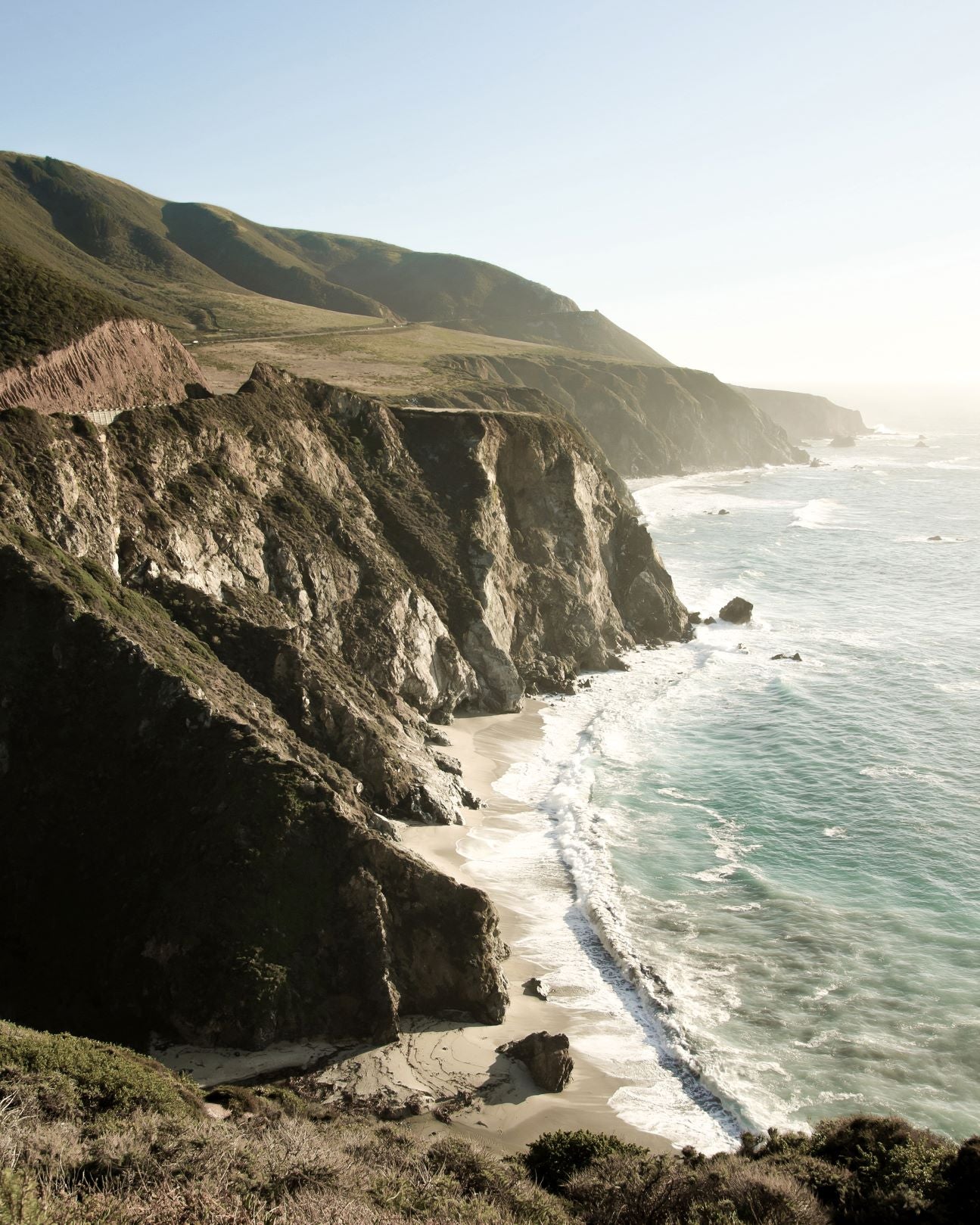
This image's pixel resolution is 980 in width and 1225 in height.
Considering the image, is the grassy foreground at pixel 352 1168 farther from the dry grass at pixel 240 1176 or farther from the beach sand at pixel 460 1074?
the beach sand at pixel 460 1074

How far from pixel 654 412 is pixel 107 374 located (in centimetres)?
→ 12333

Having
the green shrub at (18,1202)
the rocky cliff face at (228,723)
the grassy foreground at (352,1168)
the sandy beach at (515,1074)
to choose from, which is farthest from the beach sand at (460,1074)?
the green shrub at (18,1202)

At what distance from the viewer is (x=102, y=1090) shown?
17.1 m

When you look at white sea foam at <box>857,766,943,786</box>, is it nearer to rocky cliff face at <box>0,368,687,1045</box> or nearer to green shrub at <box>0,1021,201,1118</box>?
rocky cliff face at <box>0,368,687,1045</box>

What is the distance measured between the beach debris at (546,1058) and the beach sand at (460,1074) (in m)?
0.18

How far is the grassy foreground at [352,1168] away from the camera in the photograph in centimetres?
1362

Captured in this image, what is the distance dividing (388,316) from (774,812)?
448 feet

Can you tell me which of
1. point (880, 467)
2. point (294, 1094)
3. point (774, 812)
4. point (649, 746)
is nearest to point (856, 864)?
point (774, 812)

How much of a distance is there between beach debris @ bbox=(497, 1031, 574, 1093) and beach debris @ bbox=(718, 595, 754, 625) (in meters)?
47.3

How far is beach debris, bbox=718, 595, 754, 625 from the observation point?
66.2 metres

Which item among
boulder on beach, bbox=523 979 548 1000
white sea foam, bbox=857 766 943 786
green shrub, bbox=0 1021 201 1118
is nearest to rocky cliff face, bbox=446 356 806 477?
white sea foam, bbox=857 766 943 786

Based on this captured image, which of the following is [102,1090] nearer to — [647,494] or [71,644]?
[71,644]

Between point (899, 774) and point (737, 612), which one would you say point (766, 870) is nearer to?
point (899, 774)

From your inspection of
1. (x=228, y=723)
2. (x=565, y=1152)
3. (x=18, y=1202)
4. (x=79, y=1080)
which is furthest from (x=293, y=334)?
(x=18, y=1202)
